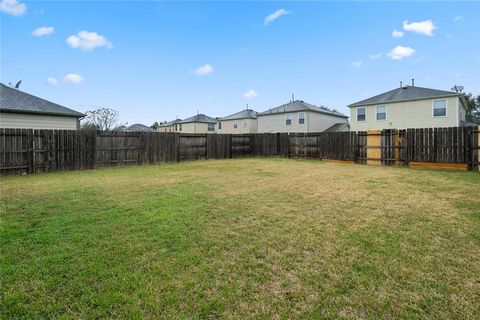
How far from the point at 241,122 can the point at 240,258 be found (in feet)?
105

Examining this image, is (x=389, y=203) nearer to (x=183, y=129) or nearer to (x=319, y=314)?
(x=319, y=314)

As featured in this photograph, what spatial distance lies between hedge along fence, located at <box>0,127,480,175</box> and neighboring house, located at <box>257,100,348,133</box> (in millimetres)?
8824

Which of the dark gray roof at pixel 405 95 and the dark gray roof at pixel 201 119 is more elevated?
the dark gray roof at pixel 201 119

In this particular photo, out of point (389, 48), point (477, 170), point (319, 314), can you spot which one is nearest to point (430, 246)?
point (319, 314)

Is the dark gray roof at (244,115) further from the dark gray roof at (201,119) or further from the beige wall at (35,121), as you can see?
the beige wall at (35,121)

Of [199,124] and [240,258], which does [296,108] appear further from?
[240,258]

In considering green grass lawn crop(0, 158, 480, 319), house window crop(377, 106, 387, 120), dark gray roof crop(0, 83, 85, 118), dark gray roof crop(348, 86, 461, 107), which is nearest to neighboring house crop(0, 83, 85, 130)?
dark gray roof crop(0, 83, 85, 118)

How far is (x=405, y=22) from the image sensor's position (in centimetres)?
1515

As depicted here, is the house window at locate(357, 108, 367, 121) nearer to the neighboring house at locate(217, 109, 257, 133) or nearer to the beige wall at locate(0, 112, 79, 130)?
the neighboring house at locate(217, 109, 257, 133)

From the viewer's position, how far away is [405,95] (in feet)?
66.6

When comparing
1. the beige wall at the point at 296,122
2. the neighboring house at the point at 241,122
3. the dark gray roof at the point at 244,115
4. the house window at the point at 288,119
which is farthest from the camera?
the dark gray roof at the point at 244,115

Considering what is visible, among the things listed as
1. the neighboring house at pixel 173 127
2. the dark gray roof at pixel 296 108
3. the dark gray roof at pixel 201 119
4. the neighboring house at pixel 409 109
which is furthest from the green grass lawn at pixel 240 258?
the neighboring house at pixel 173 127

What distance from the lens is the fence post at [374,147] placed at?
43.4 ft

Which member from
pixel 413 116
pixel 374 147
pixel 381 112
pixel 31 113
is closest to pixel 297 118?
pixel 381 112
